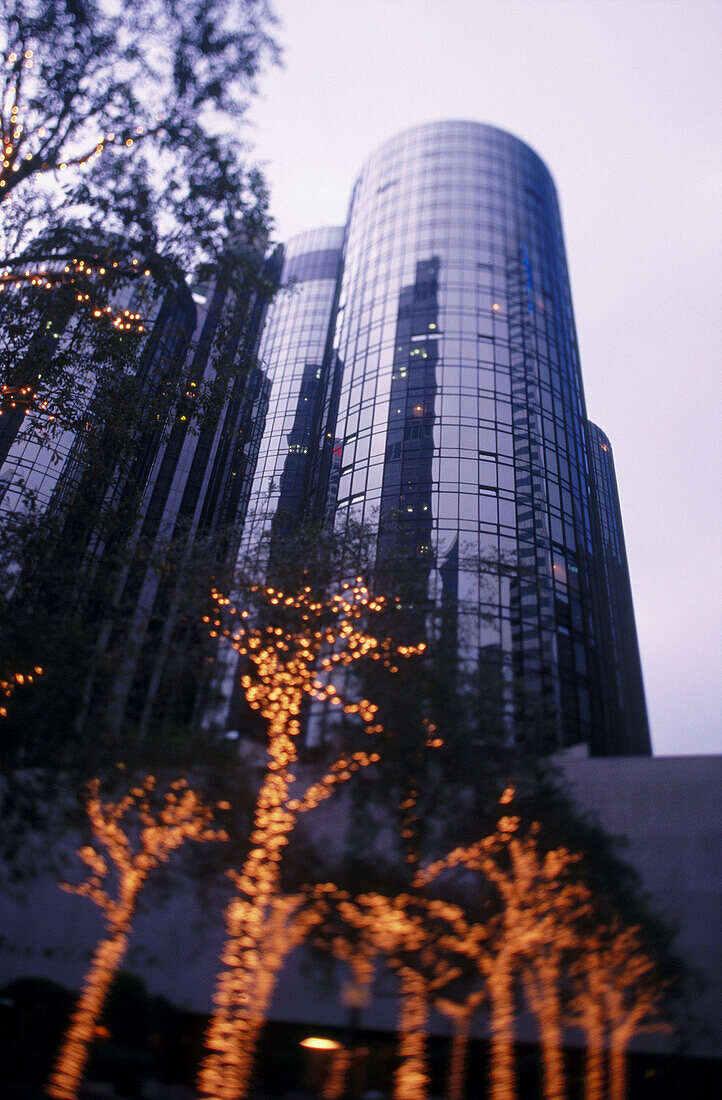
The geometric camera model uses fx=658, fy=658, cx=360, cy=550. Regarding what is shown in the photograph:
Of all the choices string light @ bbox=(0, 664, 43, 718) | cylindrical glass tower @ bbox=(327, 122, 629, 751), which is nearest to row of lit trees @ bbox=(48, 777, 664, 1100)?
string light @ bbox=(0, 664, 43, 718)

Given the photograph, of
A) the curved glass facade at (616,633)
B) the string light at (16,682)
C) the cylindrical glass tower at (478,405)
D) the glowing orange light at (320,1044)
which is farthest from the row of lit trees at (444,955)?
the curved glass facade at (616,633)

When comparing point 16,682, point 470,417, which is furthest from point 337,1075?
point 470,417

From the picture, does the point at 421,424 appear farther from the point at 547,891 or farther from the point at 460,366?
the point at 547,891

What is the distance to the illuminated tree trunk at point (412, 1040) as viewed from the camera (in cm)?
1288

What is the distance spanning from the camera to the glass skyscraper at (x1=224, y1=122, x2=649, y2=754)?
3173cm

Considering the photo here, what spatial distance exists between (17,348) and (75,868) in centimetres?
1186

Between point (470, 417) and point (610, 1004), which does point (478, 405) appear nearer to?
point (470, 417)

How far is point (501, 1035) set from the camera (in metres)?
13.3

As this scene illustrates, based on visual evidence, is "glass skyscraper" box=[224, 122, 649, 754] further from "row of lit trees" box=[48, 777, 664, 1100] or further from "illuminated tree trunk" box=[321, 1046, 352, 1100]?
"illuminated tree trunk" box=[321, 1046, 352, 1100]

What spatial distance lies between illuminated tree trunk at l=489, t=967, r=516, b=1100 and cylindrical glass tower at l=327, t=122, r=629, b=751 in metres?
12.3

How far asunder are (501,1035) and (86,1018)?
329 inches

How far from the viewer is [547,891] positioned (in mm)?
13367

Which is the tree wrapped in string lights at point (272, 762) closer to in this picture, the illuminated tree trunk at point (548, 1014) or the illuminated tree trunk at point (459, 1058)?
the illuminated tree trunk at point (459, 1058)

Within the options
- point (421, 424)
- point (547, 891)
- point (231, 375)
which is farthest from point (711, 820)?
point (421, 424)
